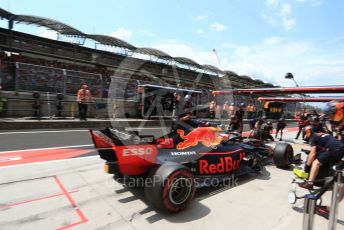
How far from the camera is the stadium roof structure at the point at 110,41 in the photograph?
33.7 metres

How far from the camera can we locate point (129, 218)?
324 cm

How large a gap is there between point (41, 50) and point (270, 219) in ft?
96.5

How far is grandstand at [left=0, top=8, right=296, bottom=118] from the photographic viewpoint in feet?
38.6

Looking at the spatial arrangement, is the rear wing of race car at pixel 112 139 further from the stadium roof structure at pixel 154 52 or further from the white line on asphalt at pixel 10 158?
the stadium roof structure at pixel 154 52

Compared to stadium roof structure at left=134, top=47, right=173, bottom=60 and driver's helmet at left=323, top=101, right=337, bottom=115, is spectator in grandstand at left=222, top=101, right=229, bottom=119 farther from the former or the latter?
stadium roof structure at left=134, top=47, right=173, bottom=60

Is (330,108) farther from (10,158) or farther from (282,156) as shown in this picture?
(10,158)

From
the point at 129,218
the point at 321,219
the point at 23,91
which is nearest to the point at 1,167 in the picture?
the point at 129,218

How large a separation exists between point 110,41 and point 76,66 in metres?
8.11

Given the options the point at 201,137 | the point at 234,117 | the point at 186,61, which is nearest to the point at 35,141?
the point at 201,137

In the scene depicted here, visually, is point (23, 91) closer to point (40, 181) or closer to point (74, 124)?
point (74, 124)

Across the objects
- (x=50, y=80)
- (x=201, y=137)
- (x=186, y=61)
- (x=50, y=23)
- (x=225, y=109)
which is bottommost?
(x=201, y=137)

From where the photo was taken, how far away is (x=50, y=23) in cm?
2922

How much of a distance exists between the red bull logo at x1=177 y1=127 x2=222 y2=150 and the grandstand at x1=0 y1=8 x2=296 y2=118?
8.84 feet

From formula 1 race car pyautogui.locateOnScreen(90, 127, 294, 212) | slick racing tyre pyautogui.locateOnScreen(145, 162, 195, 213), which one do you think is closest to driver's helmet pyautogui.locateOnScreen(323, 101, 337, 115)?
formula 1 race car pyautogui.locateOnScreen(90, 127, 294, 212)
